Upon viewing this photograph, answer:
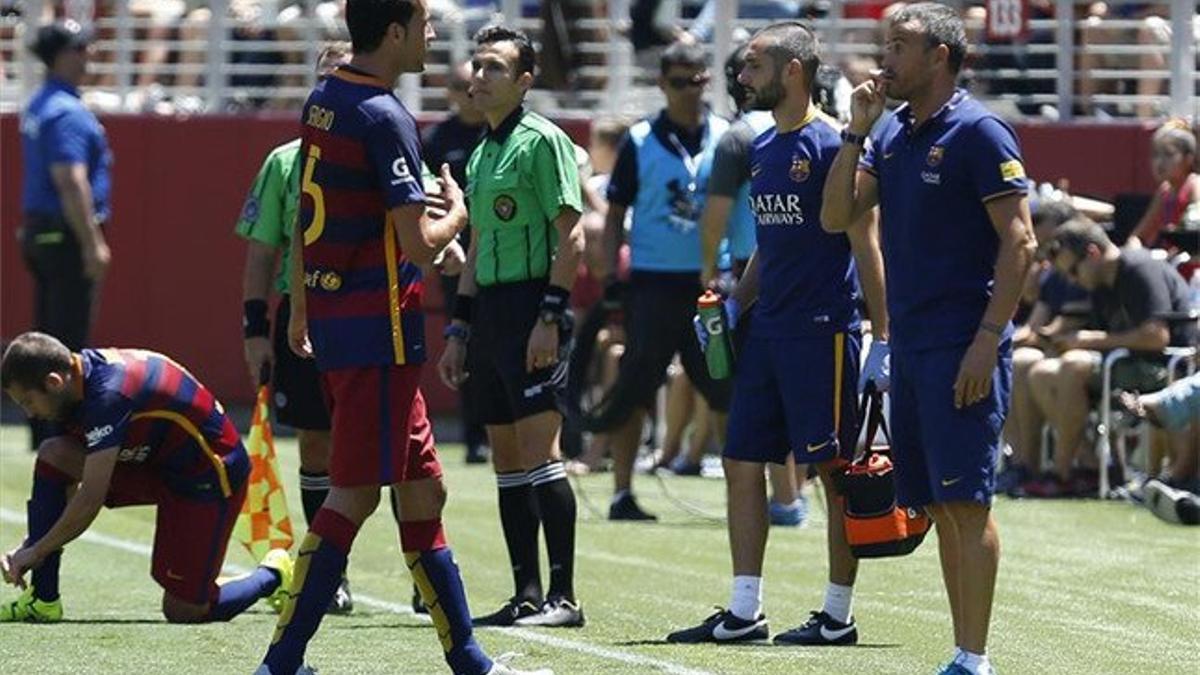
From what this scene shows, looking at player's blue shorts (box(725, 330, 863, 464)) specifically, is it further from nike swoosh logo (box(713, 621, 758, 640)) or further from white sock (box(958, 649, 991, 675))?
white sock (box(958, 649, 991, 675))

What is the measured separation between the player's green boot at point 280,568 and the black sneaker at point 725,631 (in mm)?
1625

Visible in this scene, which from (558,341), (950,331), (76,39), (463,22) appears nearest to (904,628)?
(558,341)

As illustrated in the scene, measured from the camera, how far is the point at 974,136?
26.7 feet

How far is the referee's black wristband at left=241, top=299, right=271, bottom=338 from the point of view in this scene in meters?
10.8

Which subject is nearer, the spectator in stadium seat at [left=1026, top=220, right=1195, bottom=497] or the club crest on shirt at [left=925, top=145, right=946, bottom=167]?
the club crest on shirt at [left=925, top=145, right=946, bottom=167]

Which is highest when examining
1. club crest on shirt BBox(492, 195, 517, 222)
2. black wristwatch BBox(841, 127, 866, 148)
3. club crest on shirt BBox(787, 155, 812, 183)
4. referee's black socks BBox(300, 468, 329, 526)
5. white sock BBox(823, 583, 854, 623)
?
black wristwatch BBox(841, 127, 866, 148)

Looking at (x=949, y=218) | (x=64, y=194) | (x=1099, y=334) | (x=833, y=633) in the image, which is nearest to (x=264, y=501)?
(x=833, y=633)

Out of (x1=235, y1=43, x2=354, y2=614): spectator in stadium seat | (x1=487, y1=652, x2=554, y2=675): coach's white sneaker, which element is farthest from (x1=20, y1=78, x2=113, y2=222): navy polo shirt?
(x1=487, y1=652, x2=554, y2=675): coach's white sneaker

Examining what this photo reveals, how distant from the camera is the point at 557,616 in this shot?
10297 millimetres

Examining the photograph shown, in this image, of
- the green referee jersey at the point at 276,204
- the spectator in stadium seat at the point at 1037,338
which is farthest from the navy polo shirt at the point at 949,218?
the spectator in stadium seat at the point at 1037,338

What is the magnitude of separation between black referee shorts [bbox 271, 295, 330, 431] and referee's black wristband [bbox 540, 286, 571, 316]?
3.06ft

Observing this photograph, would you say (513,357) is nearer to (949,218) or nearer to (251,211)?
(251,211)

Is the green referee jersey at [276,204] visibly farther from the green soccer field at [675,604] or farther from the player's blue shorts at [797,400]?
the player's blue shorts at [797,400]

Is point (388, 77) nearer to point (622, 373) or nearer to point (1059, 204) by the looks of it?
point (622, 373)
